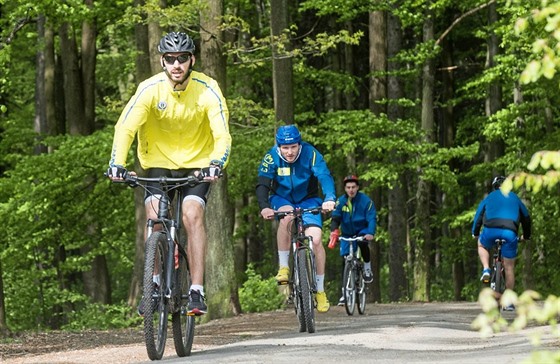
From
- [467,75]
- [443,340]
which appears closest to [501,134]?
[467,75]

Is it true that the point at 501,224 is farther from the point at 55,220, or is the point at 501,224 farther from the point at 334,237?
the point at 55,220

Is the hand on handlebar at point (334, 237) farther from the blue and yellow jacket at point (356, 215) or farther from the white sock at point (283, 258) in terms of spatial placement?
Answer: the white sock at point (283, 258)

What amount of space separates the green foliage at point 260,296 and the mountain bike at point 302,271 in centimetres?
1211

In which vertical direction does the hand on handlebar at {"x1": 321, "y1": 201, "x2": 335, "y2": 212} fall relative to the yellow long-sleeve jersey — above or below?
below

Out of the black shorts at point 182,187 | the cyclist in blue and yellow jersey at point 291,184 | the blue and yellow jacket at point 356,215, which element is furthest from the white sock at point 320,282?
the blue and yellow jacket at point 356,215

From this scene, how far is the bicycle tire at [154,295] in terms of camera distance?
31.7ft

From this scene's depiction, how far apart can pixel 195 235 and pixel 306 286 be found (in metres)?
2.87

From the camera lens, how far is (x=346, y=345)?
11555 mm

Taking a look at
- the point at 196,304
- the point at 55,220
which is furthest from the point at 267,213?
the point at 55,220

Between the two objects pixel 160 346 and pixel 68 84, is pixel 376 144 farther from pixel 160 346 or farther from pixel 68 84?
pixel 160 346

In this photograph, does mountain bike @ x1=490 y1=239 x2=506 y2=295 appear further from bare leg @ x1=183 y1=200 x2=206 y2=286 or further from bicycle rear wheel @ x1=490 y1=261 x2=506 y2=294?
bare leg @ x1=183 y1=200 x2=206 y2=286

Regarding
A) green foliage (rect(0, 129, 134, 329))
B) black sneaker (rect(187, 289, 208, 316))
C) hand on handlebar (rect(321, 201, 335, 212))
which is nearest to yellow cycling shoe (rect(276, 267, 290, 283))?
hand on handlebar (rect(321, 201, 335, 212))

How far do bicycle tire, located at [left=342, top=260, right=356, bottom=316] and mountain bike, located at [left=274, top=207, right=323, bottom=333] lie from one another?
→ 5.07m

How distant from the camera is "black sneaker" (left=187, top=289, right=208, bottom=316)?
998cm
